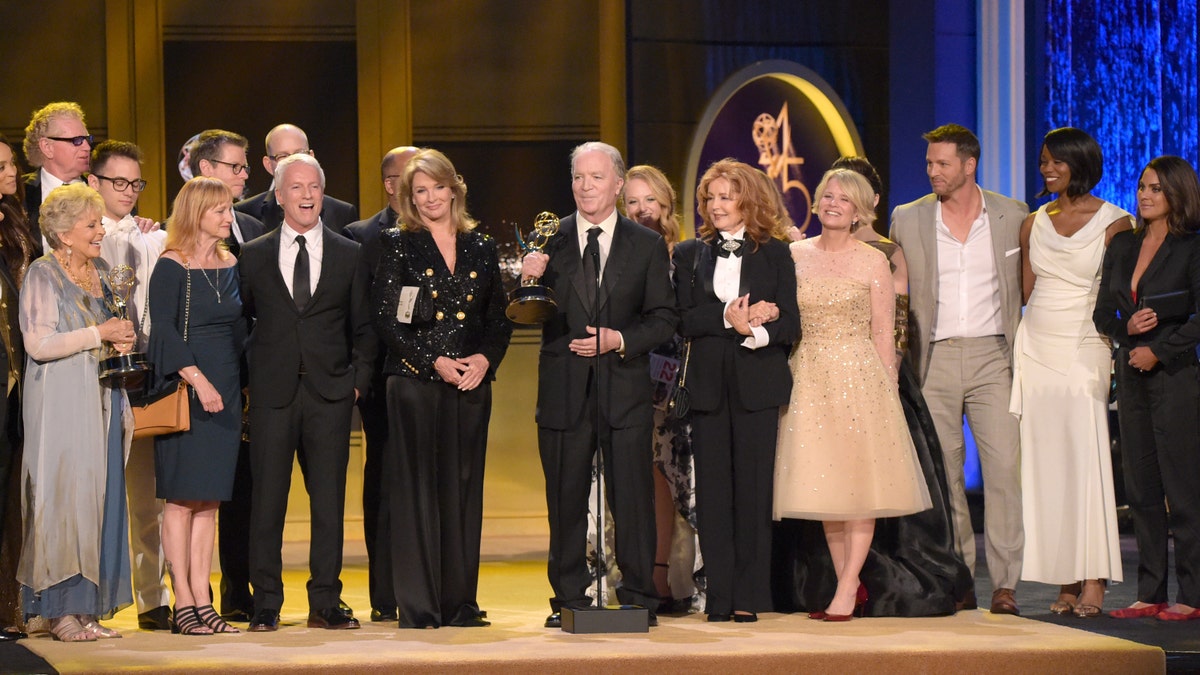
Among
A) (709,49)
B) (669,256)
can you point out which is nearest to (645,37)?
(709,49)

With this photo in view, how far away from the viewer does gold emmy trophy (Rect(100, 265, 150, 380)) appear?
5148 millimetres

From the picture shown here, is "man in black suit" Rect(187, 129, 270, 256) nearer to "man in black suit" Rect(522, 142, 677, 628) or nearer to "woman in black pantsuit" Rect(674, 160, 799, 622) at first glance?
"man in black suit" Rect(522, 142, 677, 628)

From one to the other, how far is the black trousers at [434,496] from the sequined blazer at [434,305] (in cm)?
10

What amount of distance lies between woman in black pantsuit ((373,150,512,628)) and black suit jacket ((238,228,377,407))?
137 mm

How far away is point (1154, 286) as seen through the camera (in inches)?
233

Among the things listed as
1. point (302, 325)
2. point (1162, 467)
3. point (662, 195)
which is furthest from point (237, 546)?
point (1162, 467)

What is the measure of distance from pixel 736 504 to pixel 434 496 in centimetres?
107

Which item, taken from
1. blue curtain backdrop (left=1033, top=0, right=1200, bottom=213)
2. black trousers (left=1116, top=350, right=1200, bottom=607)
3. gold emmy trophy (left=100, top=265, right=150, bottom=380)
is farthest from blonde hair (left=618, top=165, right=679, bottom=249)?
blue curtain backdrop (left=1033, top=0, right=1200, bottom=213)

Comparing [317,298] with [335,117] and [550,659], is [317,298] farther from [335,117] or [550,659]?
[335,117]

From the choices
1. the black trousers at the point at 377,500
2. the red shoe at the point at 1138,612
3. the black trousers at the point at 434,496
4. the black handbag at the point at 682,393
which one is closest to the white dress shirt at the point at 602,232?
the black handbag at the point at 682,393

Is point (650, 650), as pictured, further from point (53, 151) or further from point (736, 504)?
point (53, 151)

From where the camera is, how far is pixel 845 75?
894 cm

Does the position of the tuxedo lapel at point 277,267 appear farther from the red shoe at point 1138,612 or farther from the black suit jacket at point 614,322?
the red shoe at point 1138,612

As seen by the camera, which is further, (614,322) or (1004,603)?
(1004,603)
